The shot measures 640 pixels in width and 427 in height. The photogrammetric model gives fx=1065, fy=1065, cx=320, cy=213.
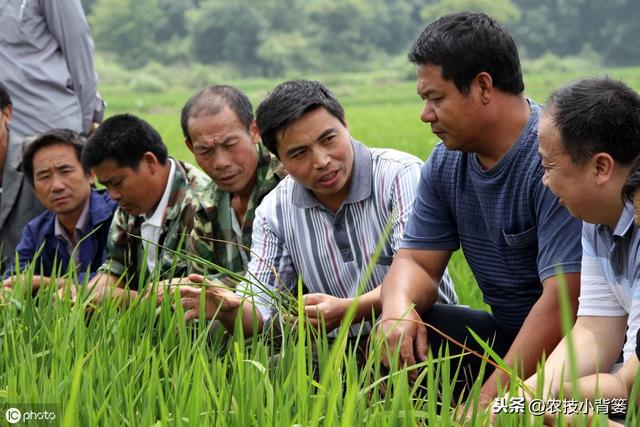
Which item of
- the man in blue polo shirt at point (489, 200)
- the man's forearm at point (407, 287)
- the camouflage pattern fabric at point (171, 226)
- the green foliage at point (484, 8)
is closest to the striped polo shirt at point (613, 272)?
the man in blue polo shirt at point (489, 200)

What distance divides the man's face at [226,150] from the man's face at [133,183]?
263 millimetres

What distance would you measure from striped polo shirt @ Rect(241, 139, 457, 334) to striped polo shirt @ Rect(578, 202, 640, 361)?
755mm

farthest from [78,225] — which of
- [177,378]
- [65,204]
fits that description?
[177,378]

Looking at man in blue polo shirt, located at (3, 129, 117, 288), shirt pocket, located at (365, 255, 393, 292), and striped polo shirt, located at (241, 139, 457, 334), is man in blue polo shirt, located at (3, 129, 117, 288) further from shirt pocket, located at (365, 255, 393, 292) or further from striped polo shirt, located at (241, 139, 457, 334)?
shirt pocket, located at (365, 255, 393, 292)

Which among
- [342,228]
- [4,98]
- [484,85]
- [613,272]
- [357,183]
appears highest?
[4,98]

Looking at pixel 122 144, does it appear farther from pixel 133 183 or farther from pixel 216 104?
pixel 216 104

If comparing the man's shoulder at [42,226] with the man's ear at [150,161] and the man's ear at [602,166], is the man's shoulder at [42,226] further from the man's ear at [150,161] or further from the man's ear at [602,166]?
the man's ear at [602,166]

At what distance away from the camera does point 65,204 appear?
3.66m

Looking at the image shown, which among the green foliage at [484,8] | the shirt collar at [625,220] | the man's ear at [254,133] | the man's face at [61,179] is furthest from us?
the green foliage at [484,8]

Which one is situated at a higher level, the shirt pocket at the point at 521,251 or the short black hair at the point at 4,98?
the short black hair at the point at 4,98

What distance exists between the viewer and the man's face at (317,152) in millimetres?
2744

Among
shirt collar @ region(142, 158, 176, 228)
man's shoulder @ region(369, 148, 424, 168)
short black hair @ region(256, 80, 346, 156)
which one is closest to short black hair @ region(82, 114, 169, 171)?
shirt collar @ region(142, 158, 176, 228)

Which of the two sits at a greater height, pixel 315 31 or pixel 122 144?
pixel 315 31

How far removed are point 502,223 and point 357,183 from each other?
1.69 feet
